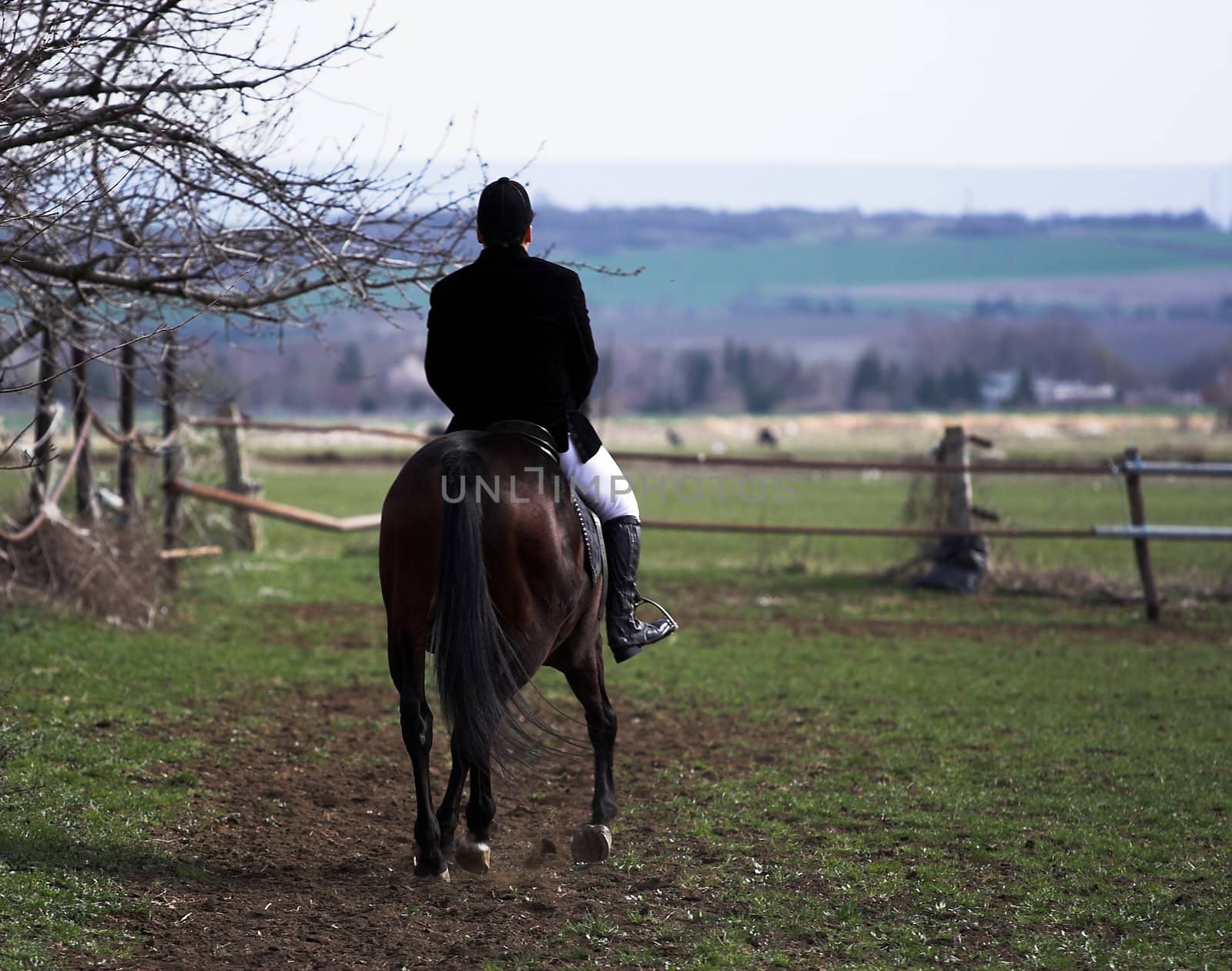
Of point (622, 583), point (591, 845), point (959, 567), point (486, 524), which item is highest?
point (486, 524)

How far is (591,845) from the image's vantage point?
5.12 metres

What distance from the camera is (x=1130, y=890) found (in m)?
4.78

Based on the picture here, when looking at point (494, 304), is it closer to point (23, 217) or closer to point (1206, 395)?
point (23, 217)

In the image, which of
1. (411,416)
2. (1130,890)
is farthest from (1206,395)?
(1130,890)

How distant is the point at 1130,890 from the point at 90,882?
12.7 feet

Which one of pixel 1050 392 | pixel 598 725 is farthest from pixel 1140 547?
pixel 1050 392

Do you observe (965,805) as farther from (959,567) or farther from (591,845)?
(959,567)

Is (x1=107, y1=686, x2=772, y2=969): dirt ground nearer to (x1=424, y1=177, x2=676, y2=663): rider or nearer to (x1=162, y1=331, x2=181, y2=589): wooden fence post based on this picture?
(x1=424, y1=177, x2=676, y2=663): rider

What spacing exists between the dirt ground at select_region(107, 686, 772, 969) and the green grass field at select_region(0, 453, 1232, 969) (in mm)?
45

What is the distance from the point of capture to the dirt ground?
412 centimetres

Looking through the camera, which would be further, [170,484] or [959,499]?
[959,499]

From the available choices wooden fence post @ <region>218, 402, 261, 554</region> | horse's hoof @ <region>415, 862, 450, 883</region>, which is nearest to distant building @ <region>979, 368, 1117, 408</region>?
wooden fence post @ <region>218, 402, 261, 554</region>

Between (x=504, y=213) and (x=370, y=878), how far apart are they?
268cm

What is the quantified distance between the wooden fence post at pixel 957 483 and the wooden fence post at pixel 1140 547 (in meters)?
1.70
